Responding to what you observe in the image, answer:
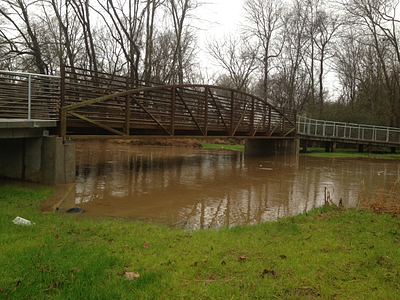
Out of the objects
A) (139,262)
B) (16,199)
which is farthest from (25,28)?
(139,262)

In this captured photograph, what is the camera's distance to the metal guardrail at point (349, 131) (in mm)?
31109

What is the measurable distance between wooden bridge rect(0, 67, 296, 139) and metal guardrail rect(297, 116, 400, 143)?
5474 mm

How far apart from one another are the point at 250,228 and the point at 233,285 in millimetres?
2766

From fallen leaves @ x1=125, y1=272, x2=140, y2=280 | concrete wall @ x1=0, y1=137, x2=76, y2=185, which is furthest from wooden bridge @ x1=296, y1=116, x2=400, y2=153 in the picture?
fallen leaves @ x1=125, y1=272, x2=140, y2=280

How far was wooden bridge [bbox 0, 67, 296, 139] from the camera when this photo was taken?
11.4 metres

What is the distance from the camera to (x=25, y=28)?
888 inches

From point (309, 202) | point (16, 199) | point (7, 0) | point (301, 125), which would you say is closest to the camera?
point (16, 199)

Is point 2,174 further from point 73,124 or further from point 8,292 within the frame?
point 8,292

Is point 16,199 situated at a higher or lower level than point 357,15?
lower

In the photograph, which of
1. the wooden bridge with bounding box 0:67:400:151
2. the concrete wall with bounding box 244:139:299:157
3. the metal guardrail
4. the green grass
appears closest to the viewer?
the green grass

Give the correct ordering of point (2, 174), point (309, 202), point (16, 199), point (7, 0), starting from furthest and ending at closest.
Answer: point (7, 0) < point (2, 174) < point (309, 202) < point (16, 199)

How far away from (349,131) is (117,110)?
25.0 meters

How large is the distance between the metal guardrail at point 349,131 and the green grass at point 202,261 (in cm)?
2631

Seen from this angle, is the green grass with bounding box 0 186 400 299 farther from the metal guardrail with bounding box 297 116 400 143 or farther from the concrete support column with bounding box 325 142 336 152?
the concrete support column with bounding box 325 142 336 152
